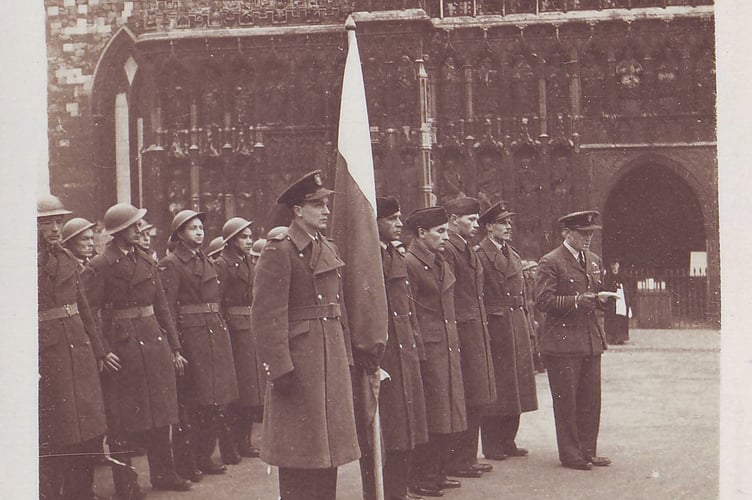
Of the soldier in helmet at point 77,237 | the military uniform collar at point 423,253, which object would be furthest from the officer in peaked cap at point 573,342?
the soldier in helmet at point 77,237

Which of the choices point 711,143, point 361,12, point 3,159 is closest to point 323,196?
point 3,159

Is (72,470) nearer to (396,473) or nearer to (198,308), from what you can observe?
(198,308)

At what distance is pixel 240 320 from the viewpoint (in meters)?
9.41

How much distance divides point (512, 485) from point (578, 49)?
12613 millimetres

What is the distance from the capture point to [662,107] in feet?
62.2

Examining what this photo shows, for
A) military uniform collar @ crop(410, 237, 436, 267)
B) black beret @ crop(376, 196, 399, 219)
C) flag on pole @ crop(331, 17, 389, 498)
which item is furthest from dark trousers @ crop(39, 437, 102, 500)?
military uniform collar @ crop(410, 237, 436, 267)

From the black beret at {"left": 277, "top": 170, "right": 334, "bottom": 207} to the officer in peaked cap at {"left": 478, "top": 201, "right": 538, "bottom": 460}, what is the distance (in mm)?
3339

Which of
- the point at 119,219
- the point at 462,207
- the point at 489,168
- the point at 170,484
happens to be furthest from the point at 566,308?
the point at 489,168

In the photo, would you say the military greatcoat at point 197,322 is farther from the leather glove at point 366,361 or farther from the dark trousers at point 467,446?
the leather glove at point 366,361

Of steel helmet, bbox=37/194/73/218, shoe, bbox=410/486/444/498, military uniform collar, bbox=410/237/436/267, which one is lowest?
shoe, bbox=410/486/444/498

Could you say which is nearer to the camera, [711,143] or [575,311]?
[575,311]

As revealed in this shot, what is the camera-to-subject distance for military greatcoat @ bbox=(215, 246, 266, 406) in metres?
9.30

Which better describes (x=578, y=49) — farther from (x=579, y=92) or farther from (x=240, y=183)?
(x=240, y=183)

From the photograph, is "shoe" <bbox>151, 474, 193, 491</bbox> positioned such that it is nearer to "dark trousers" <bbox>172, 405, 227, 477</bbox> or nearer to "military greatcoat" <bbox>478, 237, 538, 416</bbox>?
"dark trousers" <bbox>172, 405, 227, 477</bbox>
